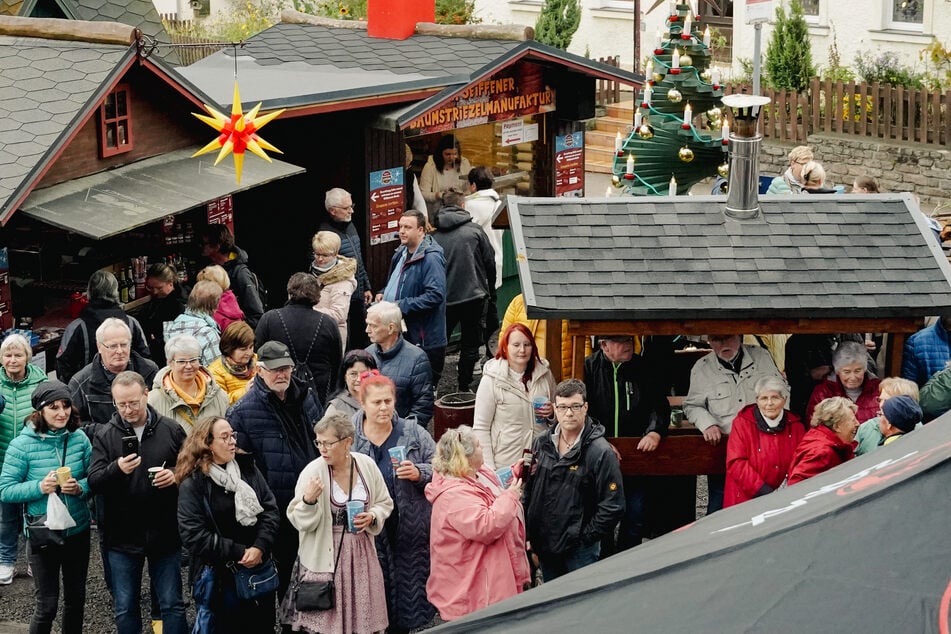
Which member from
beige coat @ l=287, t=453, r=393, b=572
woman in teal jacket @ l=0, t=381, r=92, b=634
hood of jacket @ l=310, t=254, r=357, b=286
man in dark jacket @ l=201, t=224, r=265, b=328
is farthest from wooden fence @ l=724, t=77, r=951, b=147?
woman in teal jacket @ l=0, t=381, r=92, b=634

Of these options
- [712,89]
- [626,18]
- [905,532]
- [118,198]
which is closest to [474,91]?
[712,89]

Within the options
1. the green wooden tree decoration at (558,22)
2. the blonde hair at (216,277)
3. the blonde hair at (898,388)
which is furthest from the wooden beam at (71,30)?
the green wooden tree decoration at (558,22)

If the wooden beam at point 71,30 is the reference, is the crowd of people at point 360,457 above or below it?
below

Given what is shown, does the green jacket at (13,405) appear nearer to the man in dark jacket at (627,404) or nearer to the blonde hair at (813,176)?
the man in dark jacket at (627,404)

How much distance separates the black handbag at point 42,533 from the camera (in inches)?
288

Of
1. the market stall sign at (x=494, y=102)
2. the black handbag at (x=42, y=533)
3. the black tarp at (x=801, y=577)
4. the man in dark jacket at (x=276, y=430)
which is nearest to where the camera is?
the black tarp at (x=801, y=577)

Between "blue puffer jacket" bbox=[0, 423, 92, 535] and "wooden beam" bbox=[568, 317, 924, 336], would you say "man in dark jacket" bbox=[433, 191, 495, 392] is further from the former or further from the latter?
"blue puffer jacket" bbox=[0, 423, 92, 535]

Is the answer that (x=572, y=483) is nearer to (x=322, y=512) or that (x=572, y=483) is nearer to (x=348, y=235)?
Result: (x=322, y=512)

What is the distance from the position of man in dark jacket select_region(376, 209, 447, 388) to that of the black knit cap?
3.68 metres

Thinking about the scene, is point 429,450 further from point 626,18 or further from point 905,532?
point 626,18

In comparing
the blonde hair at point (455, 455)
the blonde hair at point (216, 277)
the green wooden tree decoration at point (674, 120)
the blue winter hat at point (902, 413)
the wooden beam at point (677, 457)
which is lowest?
the wooden beam at point (677, 457)

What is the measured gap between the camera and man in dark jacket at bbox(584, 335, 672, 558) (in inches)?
322

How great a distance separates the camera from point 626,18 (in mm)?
27031

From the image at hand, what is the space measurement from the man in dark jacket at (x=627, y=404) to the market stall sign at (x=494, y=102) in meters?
5.32
